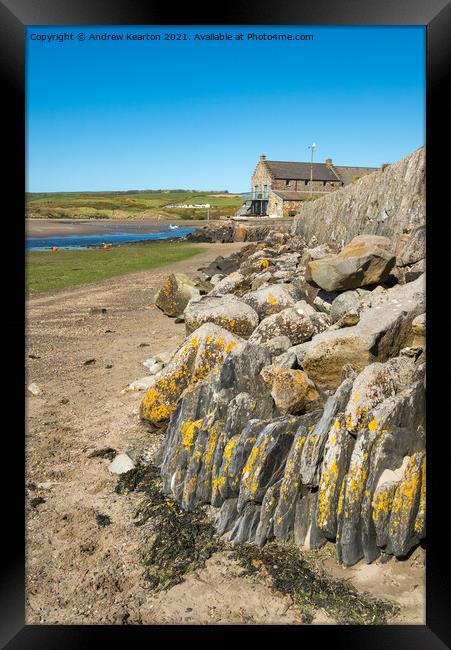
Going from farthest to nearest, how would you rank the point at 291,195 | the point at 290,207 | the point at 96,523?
the point at 291,195, the point at 290,207, the point at 96,523

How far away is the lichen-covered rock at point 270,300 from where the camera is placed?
11266 mm

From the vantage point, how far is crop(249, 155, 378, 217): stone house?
67688 mm

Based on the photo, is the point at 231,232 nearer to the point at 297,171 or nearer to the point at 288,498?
the point at 297,171

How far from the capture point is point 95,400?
11.2m

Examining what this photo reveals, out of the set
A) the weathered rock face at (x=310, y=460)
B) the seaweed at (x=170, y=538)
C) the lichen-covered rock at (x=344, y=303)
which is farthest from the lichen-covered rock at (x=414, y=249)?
the seaweed at (x=170, y=538)

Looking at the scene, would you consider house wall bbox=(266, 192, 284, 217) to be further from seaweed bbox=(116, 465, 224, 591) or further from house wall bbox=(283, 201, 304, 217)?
seaweed bbox=(116, 465, 224, 591)

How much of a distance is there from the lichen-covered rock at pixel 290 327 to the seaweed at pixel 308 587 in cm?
426

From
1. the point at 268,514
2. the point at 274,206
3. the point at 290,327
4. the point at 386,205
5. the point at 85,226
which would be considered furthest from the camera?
the point at 85,226

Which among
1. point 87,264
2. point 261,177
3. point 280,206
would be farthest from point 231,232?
point 87,264

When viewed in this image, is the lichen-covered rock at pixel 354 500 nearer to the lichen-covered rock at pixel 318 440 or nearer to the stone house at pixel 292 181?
the lichen-covered rock at pixel 318 440

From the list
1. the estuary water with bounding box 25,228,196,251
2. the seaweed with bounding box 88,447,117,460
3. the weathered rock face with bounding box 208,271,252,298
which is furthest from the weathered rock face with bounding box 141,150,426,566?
the estuary water with bounding box 25,228,196,251

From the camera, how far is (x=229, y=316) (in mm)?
11094
